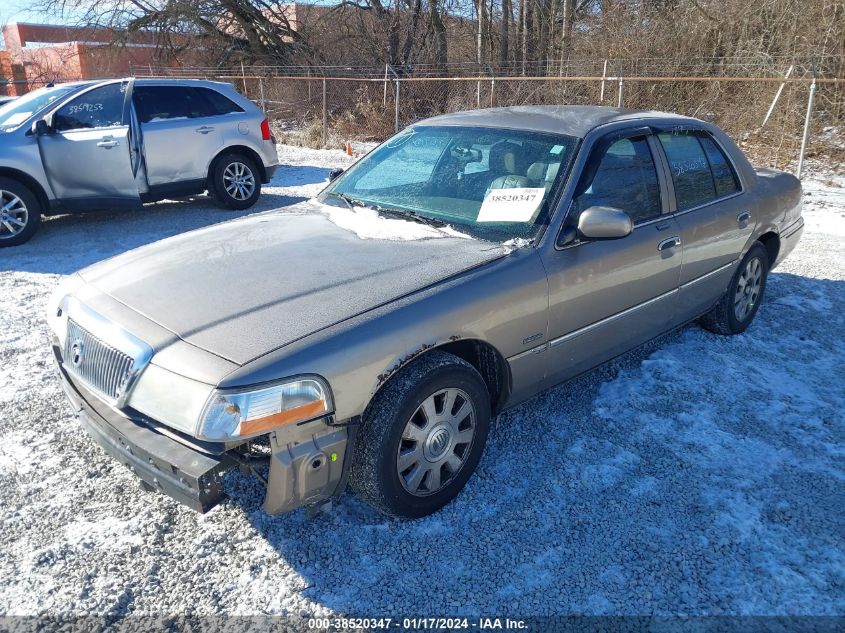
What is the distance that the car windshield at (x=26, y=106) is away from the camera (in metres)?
7.52

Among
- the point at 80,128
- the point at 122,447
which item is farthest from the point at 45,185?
the point at 122,447

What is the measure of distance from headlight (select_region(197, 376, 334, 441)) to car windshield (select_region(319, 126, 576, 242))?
1.47 m

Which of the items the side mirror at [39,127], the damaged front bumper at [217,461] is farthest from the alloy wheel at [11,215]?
the damaged front bumper at [217,461]

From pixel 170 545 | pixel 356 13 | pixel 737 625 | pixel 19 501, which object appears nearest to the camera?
pixel 737 625

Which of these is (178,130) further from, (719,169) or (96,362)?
(719,169)

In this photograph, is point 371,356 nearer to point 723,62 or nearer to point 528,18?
point 723,62

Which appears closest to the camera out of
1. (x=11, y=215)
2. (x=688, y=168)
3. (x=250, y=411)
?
(x=250, y=411)

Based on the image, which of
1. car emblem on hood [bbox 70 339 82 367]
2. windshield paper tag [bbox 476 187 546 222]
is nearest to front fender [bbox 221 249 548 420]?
windshield paper tag [bbox 476 187 546 222]

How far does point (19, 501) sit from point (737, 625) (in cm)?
316

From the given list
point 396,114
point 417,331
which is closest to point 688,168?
point 417,331

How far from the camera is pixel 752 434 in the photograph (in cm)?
366

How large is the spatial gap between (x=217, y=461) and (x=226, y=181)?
7444 millimetres

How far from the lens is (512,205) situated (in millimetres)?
3434

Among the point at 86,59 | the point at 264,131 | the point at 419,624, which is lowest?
the point at 419,624
